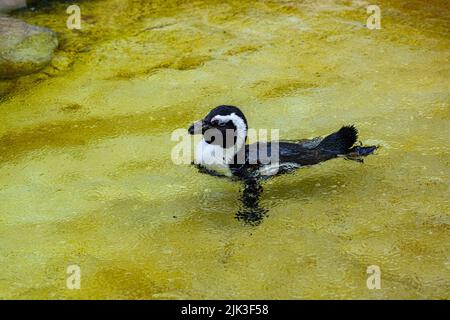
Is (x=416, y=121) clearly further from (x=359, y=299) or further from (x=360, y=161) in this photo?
(x=359, y=299)

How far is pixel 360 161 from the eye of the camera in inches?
208

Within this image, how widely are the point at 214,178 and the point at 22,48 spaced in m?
3.41

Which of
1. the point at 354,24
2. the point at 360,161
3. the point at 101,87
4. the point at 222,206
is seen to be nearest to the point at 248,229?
the point at 222,206

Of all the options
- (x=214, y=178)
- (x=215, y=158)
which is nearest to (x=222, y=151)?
(x=215, y=158)

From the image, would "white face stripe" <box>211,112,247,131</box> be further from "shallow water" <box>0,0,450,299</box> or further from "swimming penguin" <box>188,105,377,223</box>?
"shallow water" <box>0,0,450,299</box>

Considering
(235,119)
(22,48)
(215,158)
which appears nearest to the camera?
(235,119)

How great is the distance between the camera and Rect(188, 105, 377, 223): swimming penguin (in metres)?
4.74

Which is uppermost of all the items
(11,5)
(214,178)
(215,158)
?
(11,5)

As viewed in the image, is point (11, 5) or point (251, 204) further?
point (11, 5)

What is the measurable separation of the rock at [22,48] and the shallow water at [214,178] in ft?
0.53

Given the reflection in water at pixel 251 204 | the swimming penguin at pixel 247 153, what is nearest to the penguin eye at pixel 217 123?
the swimming penguin at pixel 247 153

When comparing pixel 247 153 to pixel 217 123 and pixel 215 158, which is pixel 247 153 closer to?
pixel 215 158

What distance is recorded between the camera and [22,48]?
276 inches

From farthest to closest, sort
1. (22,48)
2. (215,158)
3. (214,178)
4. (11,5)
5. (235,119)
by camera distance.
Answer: (11,5), (22,48), (214,178), (215,158), (235,119)
